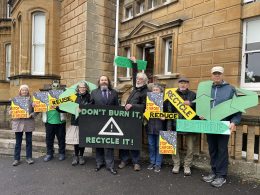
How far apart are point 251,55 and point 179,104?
4.23 m

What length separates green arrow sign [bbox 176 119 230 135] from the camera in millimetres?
4352

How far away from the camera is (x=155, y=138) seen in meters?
5.25

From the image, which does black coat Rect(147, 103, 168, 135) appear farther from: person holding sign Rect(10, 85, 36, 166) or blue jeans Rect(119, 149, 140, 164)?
person holding sign Rect(10, 85, 36, 166)

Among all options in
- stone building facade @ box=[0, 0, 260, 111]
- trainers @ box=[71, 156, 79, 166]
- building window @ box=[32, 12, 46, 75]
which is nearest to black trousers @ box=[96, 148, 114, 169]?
trainers @ box=[71, 156, 79, 166]

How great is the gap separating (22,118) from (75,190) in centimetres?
227

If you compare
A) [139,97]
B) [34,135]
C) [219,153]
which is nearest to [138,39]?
[34,135]

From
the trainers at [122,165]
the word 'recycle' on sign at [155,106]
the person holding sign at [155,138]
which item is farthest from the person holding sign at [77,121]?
the person holding sign at [155,138]

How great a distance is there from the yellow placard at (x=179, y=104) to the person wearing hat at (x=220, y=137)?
24 cm

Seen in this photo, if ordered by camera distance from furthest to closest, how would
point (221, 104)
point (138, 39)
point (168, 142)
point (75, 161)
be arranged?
1. point (138, 39)
2. point (75, 161)
3. point (168, 142)
4. point (221, 104)

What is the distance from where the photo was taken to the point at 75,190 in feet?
14.4

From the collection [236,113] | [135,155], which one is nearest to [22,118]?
[135,155]

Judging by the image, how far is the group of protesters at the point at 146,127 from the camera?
450cm

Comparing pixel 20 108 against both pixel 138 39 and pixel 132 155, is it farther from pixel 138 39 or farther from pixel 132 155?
pixel 138 39

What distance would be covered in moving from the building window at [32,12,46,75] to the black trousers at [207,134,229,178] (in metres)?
9.37
